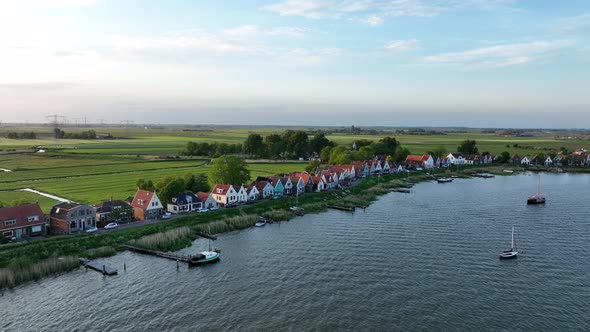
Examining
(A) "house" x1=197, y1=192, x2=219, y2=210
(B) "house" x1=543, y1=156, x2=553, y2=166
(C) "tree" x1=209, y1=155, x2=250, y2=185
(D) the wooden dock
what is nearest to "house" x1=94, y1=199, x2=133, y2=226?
(D) the wooden dock

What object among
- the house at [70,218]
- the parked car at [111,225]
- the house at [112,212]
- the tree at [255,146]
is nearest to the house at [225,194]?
the house at [112,212]

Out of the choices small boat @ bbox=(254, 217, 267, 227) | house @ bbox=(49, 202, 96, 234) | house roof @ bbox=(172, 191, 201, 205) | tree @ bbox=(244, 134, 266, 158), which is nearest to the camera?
house @ bbox=(49, 202, 96, 234)

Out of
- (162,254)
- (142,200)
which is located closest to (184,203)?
→ (142,200)

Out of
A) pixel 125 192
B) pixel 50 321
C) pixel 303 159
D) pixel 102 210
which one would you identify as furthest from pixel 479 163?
pixel 50 321

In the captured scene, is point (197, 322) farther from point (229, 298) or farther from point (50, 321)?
point (50, 321)

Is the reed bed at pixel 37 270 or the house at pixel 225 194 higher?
the house at pixel 225 194

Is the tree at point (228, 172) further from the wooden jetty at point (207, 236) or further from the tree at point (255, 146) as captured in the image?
the tree at point (255, 146)

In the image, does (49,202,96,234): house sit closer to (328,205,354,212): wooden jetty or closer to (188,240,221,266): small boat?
(188,240,221,266): small boat
